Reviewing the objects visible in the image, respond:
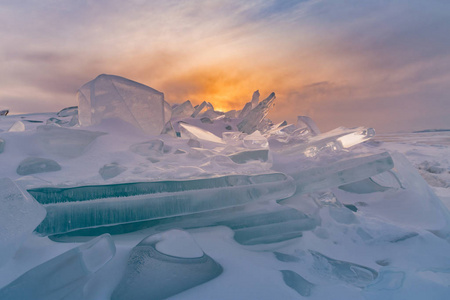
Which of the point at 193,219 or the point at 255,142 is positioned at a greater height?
the point at 255,142

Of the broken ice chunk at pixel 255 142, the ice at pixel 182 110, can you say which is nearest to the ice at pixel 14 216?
the broken ice chunk at pixel 255 142

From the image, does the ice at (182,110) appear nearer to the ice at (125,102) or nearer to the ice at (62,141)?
the ice at (125,102)

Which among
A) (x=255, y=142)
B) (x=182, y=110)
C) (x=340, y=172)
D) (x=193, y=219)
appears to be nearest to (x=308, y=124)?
(x=255, y=142)

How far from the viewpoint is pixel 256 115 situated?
15.0ft

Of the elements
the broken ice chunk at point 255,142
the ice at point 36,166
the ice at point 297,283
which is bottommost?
the ice at point 297,283

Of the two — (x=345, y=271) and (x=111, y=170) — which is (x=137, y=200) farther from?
(x=345, y=271)

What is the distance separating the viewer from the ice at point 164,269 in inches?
31.6

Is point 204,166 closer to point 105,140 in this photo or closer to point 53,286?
point 105,140

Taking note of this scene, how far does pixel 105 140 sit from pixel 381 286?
160 centimetres

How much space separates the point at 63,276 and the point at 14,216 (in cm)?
23

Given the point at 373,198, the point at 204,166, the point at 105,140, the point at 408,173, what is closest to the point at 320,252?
the point at 204,166

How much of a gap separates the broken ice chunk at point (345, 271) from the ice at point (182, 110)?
3.75 meters

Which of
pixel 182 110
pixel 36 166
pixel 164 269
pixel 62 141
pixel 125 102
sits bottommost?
pixel 164 269

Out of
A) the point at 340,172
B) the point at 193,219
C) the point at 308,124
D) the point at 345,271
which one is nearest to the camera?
the point at 345,271
